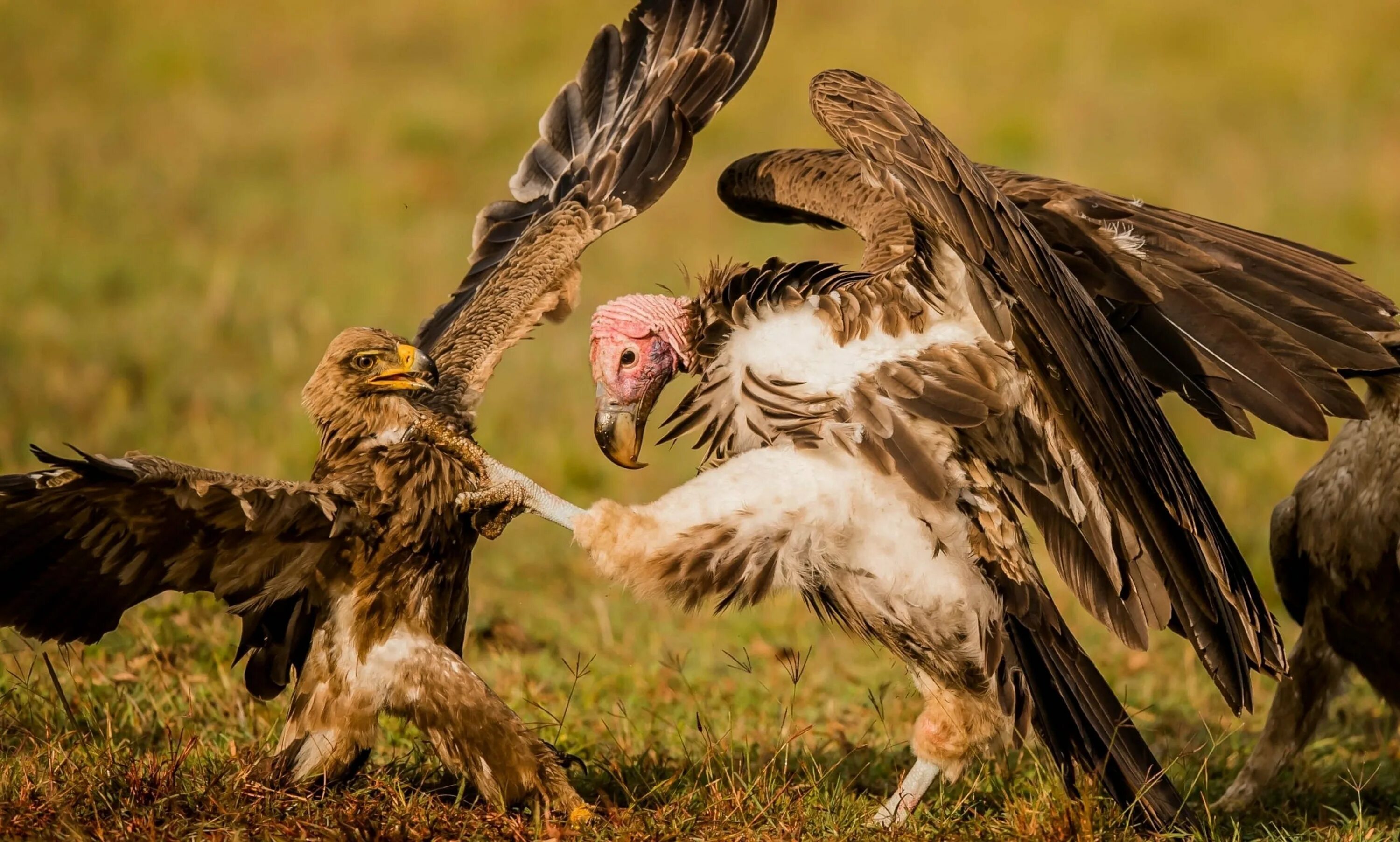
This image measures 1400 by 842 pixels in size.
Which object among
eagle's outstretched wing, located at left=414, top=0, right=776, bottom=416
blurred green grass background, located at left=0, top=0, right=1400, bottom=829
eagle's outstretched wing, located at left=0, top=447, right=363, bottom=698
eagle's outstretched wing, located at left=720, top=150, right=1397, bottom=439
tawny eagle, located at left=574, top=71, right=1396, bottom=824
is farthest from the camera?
blurred green grass background, located at left=0, top=0, right=1400, bottom=829

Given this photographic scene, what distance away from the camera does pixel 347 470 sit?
363 centimetres

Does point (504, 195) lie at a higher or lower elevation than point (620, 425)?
higher

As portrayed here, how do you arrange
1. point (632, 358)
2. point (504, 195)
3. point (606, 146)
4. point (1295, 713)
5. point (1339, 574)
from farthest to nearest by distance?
point (504, 195) → point (606, 146) → point (1295, 713) → point (1339, 574) → point (632, 358)

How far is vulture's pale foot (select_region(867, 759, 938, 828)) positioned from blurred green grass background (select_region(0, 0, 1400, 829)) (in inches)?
16.7

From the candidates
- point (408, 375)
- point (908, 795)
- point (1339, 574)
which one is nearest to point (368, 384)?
point (408, 375)

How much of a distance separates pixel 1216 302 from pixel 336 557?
218 cm

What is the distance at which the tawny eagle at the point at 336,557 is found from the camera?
10.6 ft

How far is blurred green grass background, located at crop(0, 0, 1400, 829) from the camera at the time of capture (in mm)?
5117

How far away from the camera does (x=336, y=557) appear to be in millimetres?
3562

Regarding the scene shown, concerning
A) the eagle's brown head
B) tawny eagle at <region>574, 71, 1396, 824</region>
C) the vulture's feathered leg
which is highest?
the eagle's brown head

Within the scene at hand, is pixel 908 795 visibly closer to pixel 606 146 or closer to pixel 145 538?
pixel 145 538

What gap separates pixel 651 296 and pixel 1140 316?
4.02 feet

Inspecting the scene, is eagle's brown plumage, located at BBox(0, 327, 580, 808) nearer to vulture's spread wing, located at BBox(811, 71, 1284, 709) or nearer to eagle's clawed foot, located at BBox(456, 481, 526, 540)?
eagle's clawed foot, located at BBox(456, 481, 526, 540)

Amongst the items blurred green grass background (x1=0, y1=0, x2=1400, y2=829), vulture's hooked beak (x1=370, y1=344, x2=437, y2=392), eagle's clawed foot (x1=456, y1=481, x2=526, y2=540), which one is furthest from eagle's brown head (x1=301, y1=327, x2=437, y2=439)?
blurred green grass background (x1=0, y1=0, x2=1400, y2=829)
